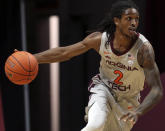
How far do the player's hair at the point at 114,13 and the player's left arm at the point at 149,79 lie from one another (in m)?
0.37

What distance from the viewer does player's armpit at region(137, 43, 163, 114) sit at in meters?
3.55

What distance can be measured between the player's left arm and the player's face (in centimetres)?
17

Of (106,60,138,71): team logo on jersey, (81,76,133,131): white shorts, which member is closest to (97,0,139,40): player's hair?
(106,60,138,71): team logo on jersey

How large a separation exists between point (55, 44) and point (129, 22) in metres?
3.66

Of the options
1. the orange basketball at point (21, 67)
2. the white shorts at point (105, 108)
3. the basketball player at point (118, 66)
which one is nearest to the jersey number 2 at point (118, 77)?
the basketball player at point (118, 66)

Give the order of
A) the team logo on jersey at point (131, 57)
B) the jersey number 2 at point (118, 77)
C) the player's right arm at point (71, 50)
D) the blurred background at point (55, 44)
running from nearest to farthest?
the team logo on jersey at point (131, 57) → the jersey number 2 at point (118, 77) → the player's right arm at point (71, 50) → the blurred background at point (55, 44)

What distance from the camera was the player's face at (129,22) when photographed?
381cm

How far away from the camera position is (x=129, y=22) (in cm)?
382

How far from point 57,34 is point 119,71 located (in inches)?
133

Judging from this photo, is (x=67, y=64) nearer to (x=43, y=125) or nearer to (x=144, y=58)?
(x=43, y=125)

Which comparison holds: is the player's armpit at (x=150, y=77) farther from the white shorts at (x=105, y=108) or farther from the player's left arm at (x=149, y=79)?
the white shorts at (x=105, y=108)

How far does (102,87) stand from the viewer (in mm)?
4090

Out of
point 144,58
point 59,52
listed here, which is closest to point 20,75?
point 59,52

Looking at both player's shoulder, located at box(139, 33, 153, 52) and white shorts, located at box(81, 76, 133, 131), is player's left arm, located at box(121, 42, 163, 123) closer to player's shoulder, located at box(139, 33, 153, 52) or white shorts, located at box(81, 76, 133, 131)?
player's shoulder, located at box(139, 33, 153, 52)
